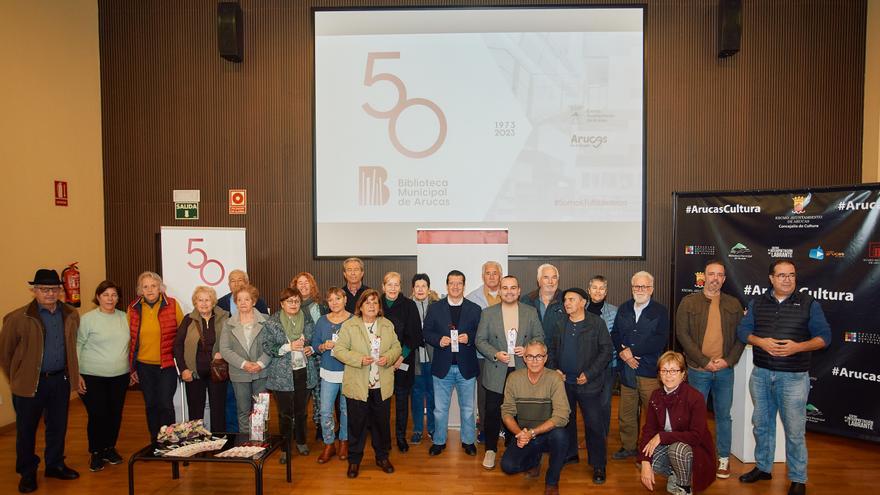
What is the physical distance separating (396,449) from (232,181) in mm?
3732

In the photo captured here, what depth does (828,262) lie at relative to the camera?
16.8ft

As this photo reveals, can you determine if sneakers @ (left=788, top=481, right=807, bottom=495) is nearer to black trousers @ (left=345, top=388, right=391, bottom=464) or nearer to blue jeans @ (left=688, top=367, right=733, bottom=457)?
blue jeans @ (left=688, top=367, right=733, bottom=457)

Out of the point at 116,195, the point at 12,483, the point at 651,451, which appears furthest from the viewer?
the point at 116,195

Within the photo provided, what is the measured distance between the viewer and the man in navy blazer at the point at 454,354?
4590mm

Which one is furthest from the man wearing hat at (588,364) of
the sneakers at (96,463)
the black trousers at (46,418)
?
the black trousers at (46,418)

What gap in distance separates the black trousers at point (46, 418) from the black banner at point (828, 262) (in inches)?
208

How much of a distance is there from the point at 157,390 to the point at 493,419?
2.71 meters

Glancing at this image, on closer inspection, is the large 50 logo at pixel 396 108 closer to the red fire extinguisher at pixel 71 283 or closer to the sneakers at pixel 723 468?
the red fire extinguisher at pixel 71 283

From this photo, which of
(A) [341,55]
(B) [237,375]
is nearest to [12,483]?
(B) [237,375]

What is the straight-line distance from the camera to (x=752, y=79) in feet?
20.8

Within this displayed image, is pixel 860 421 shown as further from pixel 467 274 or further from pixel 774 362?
pixel 467 274

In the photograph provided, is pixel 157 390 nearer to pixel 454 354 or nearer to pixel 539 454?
pixel 454 354

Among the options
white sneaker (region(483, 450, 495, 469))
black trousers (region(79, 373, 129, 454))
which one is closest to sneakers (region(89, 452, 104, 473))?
black trousers (region(79, 373, 129, 454))

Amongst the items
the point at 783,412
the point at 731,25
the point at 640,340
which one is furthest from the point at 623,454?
the point at 731,25
